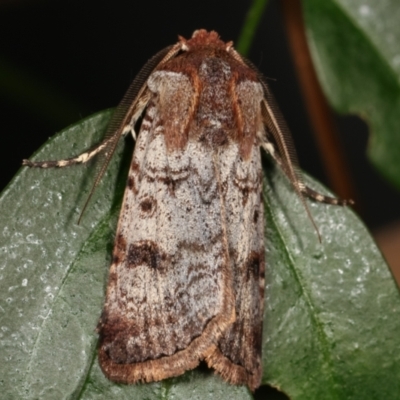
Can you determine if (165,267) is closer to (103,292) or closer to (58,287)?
(103,292)

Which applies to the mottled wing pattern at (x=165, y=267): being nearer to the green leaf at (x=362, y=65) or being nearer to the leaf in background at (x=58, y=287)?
the leaf in background at (x=58, y=287)

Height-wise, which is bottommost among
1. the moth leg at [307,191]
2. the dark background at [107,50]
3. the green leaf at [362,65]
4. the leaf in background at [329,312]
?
the leaf in background at [329,312]

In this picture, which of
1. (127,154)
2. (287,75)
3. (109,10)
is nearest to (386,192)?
(287,75)

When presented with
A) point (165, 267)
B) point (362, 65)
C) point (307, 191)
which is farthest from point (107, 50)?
point (165, 267)

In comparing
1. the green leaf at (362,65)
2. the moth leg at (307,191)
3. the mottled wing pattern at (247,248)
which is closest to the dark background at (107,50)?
the green leaf at (362,65)

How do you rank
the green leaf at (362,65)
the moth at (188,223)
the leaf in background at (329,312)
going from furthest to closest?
1. the green leaf at (362,65)
2. the leaf in background at (329,312)
3. the moth at (188,223)

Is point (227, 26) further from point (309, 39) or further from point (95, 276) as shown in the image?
point (95, 276)

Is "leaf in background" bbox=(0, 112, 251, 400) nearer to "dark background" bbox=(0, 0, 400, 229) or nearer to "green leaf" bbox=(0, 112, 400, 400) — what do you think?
"green leaf" bbox=(0, 112, 400, 400)
